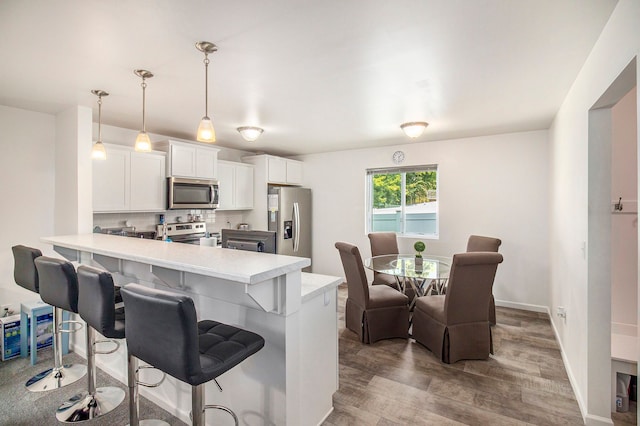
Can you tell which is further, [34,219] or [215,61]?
[34,219]

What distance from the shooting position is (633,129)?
2668 mm

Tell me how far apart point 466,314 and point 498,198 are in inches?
87.1

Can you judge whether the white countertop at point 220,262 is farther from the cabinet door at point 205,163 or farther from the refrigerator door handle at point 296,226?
the refrigerator door handle at point 296,226

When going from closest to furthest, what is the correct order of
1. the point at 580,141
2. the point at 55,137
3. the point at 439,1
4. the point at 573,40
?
the point at 439,1
the point at 573,40
the point at 580,141
the point at 55,137

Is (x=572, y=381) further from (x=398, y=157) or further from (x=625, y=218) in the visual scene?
(x=398, y=157)

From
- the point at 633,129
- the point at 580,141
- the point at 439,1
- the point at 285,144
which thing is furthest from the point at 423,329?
the point at 285,144

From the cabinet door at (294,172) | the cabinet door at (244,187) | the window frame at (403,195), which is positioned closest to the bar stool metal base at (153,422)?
the cabinet door at (244,187)

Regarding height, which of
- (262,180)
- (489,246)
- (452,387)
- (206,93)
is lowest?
(452,387)

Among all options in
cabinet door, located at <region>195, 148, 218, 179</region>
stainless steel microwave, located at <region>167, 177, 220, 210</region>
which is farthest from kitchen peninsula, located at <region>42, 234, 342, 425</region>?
cabinet door, located at <region>195, 148, 218, 179</region>

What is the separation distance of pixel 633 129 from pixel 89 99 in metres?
4.88

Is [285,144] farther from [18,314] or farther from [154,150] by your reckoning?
[18,314]

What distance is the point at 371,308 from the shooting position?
325cm

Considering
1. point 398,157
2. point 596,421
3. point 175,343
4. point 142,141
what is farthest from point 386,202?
point 175,343

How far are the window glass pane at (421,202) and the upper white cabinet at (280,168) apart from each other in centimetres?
203
